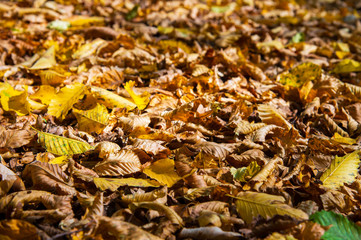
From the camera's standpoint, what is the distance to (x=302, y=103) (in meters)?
2.39

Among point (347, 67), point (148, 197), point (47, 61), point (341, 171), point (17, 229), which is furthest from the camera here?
point (347, 67)

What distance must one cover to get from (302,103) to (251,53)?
A: 0.97 m

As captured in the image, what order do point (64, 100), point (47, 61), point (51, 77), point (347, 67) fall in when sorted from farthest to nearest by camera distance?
point (347, 67), point (47, 61), point (51, 77), point (64, 100)

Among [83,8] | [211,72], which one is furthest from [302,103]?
[83,8]

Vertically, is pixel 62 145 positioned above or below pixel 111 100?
below

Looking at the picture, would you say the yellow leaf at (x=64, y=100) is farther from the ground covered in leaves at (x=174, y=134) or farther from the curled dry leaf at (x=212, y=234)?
the curled dry leaf at (x=212, y=234)

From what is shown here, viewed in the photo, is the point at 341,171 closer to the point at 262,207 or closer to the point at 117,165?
the point at 262,207

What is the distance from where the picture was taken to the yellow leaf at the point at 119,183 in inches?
57.7

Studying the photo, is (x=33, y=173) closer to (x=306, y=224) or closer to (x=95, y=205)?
(x=95, y=205)

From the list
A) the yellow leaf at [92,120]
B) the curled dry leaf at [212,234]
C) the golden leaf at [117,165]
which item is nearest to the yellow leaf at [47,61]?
the yellow leaf at [92,120]

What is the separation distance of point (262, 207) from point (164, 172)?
1.65 ft

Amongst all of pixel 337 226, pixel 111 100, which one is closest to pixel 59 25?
pixel 111 100

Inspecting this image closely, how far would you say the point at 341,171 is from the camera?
1.68m

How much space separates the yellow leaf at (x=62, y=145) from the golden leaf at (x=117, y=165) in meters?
0.14
